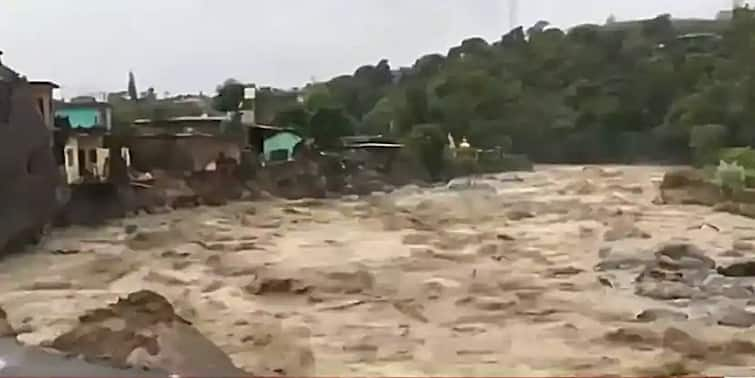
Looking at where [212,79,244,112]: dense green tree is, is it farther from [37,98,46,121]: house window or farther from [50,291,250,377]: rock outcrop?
[50,291,250,377]: rock outcrop

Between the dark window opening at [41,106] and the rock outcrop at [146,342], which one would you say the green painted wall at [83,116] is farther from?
the rock outcrop at [146,342]

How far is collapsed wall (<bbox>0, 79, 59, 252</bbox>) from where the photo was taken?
149cm

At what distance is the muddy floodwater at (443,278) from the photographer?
3.64ft

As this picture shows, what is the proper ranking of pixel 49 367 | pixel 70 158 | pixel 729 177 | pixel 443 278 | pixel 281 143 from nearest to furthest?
pixel 49 367 < pixel 443 278 < pixel 70 158 < pixel 281 143 < pixel 729 177

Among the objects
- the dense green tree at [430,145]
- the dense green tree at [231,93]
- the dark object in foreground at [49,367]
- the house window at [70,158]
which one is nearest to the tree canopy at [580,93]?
the dense green tree at [430,145]

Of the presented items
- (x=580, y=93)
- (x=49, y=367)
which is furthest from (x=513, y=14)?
(x=49, y=367)

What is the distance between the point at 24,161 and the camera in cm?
151

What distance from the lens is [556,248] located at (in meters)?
1.53

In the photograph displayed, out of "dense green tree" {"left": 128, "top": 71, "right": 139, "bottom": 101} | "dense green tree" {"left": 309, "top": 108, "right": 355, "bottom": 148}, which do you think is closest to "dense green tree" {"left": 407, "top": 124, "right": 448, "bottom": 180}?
"dense green tree" {"left": 309, "top": 108, "right": 355, "bottom": 148}

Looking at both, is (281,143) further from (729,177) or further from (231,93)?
(729,177)

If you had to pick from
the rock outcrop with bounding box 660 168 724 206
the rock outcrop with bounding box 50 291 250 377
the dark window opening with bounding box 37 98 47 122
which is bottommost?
the rock outcrop with bounding box 50 291 250 377

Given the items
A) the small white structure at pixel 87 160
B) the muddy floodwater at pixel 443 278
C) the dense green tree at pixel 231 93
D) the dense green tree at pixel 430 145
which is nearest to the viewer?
the muddy floodwater at pixel 443 278

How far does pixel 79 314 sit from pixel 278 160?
20.2 inches

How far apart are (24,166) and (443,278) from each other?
2.27ft
